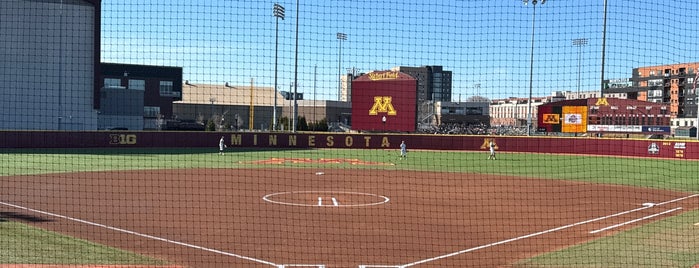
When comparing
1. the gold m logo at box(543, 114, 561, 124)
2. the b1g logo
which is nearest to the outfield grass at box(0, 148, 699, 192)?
the b1g logo

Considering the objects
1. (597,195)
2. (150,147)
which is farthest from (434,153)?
(597,195)

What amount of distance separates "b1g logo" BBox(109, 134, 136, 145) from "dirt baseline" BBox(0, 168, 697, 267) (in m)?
15.0

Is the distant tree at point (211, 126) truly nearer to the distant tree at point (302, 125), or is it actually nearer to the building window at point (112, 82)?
the distant tree at point (302, 125)

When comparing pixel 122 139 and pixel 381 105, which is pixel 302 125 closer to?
pixel 381 105

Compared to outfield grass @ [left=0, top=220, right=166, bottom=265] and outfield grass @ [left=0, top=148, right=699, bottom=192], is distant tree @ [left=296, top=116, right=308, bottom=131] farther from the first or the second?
outfield grass @ [left=0, top=220, right=166, bottom=265]

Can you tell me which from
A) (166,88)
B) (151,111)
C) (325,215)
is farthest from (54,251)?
(166,88)

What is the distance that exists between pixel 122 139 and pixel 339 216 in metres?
28.2

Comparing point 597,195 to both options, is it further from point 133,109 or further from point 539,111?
point 133,109

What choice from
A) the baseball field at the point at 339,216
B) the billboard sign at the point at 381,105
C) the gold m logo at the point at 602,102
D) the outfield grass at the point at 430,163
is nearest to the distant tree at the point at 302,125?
the billboard sign at the point at 381,105

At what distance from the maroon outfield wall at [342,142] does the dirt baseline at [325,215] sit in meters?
13.9

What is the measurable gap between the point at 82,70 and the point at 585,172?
106ft

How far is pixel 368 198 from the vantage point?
18.6 meters

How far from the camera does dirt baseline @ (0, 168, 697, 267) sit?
11.2 meters

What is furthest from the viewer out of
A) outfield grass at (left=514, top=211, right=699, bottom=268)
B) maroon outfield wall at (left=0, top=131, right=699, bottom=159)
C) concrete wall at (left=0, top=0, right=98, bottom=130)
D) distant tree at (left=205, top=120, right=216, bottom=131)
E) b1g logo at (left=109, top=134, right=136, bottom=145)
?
distant tree at (left=205, top=120, right=216, bottom=131)
